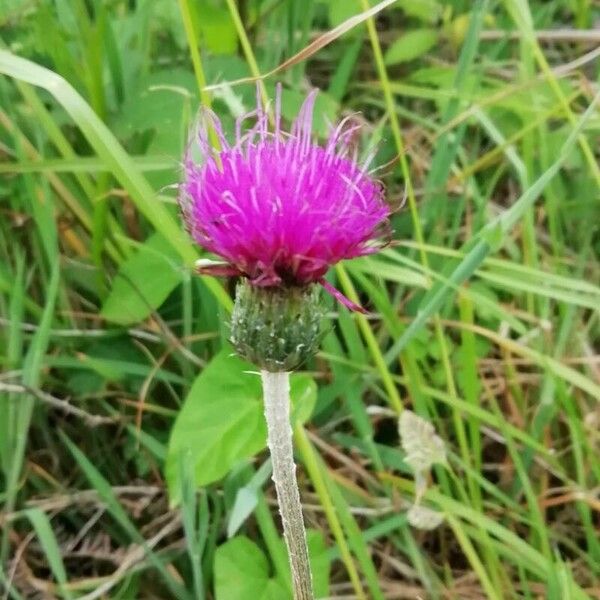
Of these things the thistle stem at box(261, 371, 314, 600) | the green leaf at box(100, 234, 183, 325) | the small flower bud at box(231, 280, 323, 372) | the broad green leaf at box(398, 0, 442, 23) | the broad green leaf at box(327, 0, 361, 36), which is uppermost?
the broad green leaf at box(398, 0, 442, 23)

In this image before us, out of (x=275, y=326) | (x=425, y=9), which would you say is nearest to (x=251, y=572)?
(x=275, y=326)

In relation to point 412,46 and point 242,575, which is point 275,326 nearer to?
point 242,575

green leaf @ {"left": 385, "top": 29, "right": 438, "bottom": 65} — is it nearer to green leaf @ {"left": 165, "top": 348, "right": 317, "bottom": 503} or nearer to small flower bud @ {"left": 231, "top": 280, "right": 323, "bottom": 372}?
green leaf @ {"left": 165, "top": 348, "right": 317, "bottom": 503}

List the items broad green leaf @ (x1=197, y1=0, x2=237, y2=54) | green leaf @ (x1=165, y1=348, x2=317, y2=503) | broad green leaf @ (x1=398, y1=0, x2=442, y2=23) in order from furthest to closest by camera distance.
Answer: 1. broad green leaf @ (x1=398, y1=0, x2=442, y2=23)
2. broad green leaf @ (x1=197, y1=0, x2=237, y2=54)
3. green leaf @ (x1=165, y1=348, x2=317, y2=503)

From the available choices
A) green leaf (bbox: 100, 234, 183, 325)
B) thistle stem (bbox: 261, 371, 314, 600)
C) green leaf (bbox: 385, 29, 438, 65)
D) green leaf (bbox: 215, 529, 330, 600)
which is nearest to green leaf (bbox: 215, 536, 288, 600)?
green leaf (bbox: 215, 529, 330, 600)

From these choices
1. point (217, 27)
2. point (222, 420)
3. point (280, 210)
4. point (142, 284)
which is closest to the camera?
point (280, 210)

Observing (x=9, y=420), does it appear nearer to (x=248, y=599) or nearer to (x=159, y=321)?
(x=159, y=321)

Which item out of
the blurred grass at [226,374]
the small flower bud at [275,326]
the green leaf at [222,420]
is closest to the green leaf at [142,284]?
the blurred grass at [226,374]
